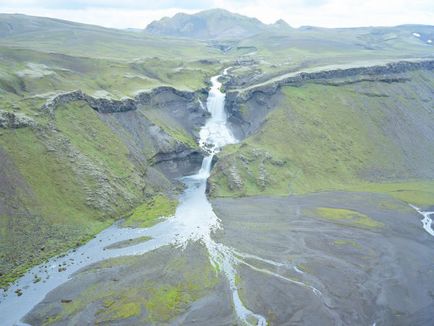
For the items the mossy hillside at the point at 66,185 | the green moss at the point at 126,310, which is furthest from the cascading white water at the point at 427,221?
the green moss at the point at 126,310

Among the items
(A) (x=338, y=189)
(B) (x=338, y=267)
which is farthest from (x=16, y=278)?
(A) (x=338, y=189)

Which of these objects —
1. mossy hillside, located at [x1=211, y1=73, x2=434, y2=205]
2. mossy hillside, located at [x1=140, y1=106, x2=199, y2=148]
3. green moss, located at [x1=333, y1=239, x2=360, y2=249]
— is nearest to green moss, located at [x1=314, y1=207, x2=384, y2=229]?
green moss, located at [x1=333, y1=239, x2=360, y2=249]

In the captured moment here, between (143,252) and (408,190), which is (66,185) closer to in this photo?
(143,252)

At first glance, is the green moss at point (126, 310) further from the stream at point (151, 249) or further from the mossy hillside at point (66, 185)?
the mossy hillside at point (66, 185)

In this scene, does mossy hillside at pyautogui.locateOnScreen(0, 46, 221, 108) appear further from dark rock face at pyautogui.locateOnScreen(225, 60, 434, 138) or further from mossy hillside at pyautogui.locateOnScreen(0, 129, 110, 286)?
dark rock face at pyautogui.locateOnScreen(225, 60, 434, 138)

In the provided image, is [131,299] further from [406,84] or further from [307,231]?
[406,84]
